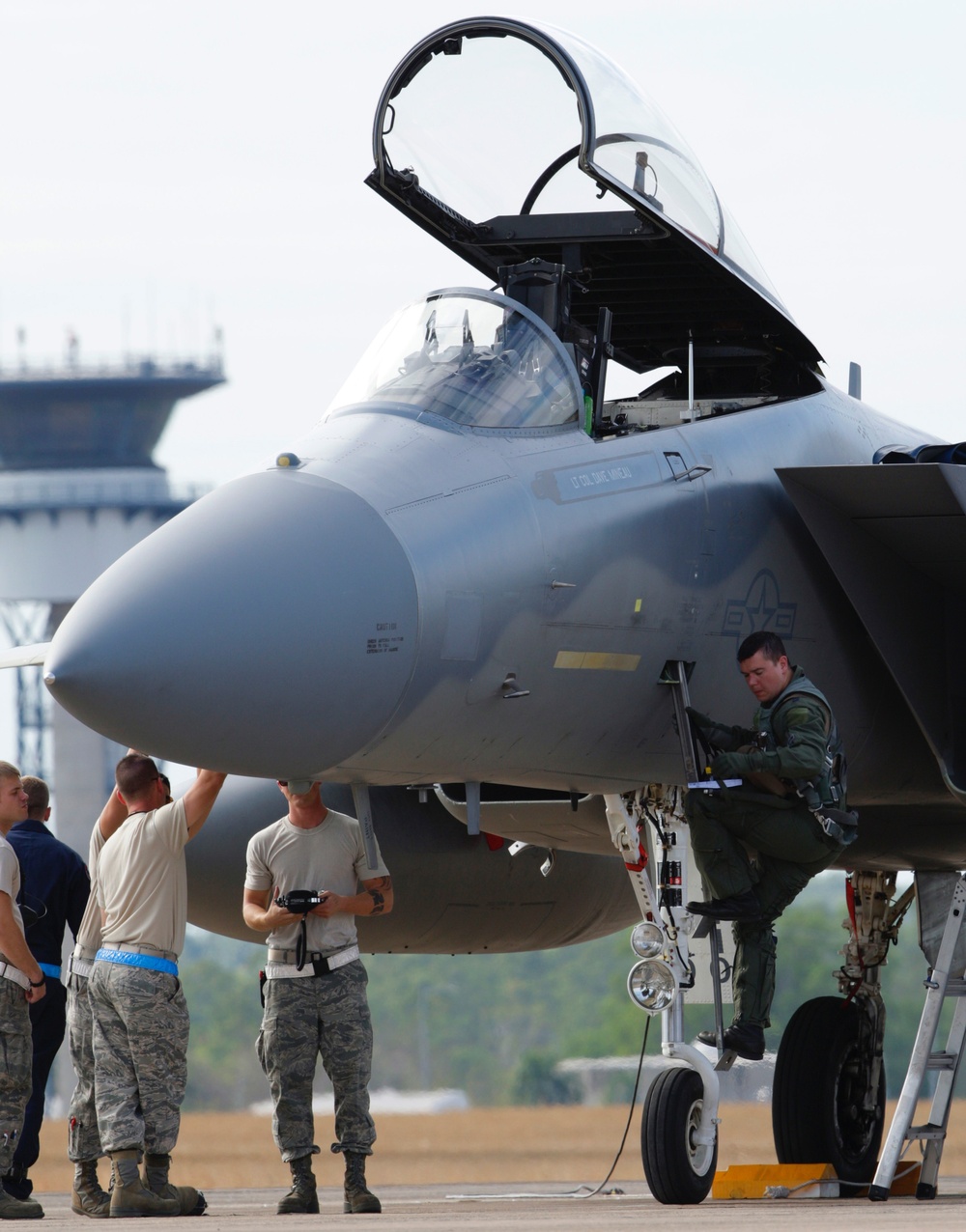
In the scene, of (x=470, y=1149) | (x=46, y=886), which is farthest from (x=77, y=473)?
(x=46, y=886)

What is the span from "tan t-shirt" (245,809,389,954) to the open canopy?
7.98ft

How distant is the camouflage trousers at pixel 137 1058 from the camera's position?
7.64 meters

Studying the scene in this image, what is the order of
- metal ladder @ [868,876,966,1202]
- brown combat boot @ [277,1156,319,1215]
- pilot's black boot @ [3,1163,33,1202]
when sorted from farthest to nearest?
pilot's black boot @ [3,1163,33,1202] → metal ladder @ [868,876,966,1202] → brown combat boot @ [277,1156,319,1215]

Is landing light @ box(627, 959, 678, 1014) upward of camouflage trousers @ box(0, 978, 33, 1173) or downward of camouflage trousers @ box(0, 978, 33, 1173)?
upward

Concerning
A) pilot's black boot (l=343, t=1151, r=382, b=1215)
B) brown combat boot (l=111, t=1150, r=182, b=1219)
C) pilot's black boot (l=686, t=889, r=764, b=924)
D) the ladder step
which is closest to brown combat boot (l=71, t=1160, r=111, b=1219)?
brown combat boot (l=111, t=1150, r=182, b=1219)

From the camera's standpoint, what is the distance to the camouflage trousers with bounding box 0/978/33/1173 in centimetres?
807

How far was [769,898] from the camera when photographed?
24.9ft

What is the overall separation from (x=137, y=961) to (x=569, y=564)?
2.32 meters

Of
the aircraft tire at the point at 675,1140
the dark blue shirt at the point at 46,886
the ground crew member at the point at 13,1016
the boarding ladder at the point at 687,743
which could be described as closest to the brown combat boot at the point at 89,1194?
the ground crew member at the point at 13,1016

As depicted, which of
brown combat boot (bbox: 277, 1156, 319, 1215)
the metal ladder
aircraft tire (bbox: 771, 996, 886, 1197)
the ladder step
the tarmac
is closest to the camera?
the tarmac

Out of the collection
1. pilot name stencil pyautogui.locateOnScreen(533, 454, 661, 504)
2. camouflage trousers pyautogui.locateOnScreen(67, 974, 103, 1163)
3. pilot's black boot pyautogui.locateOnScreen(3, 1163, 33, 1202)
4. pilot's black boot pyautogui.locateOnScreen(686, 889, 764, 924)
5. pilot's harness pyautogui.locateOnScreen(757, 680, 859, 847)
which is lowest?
pilot's black boot pyautogui.locateOnScreen(3, 1163, 33, 1202)

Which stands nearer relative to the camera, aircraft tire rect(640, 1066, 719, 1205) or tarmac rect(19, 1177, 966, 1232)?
tarmac rect(19, 1177, 966, 1232)

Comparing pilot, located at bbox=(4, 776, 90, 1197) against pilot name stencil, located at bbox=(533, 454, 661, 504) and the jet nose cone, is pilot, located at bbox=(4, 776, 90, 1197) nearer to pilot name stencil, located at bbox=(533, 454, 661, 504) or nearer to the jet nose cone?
the jet nose cone

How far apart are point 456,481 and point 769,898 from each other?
210 cm
